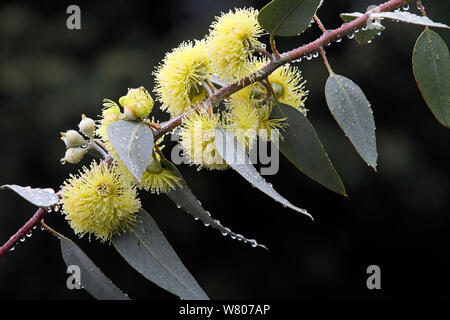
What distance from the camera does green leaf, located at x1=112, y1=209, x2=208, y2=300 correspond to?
93 centimetres

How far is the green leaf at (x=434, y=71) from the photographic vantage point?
1.03 m

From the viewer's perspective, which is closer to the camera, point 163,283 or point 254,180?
point 254,180

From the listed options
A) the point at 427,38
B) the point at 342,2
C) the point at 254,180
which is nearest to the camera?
the point at 254,180

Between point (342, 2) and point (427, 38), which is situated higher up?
point (342, 2)

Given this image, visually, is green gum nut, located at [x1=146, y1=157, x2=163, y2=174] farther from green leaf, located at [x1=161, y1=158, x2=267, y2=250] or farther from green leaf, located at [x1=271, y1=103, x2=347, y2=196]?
green leaf, located at [x1=271, y1=103, x2=347, y2=196]

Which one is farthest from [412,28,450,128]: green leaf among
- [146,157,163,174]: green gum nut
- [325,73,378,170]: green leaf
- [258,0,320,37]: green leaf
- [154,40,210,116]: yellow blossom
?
[146,157,163,174]: green gum nut

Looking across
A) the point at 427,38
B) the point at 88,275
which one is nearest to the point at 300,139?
the point at 427,38

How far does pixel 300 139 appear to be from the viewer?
0.99 m

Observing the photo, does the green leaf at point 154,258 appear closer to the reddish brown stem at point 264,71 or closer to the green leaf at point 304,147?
the reddish brown stem at point 264,71

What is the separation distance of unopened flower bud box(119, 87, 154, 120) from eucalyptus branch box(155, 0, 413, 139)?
42 mm

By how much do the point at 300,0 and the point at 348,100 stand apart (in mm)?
198

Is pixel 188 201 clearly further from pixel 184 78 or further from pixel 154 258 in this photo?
pixel 184 78

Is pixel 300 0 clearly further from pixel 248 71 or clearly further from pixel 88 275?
pixel 88 275

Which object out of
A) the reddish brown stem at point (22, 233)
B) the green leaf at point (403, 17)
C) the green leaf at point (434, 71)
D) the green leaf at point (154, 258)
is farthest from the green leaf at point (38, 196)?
the green leaf at point (434, 71)
